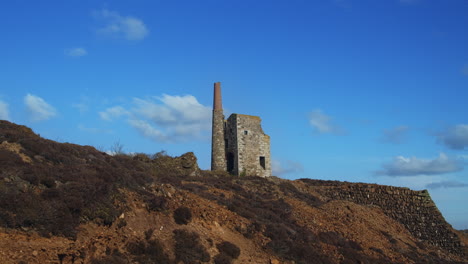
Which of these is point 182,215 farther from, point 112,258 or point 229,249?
point 112,258

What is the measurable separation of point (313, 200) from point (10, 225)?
2196 cm

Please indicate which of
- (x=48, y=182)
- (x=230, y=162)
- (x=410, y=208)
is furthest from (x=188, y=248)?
(x=230, y=162)

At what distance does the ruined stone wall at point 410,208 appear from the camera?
25797 millimetres

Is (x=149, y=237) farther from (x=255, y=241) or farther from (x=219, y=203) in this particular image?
(x=219, y=203)

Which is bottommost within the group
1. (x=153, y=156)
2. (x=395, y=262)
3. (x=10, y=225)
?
(x=395, y=262)

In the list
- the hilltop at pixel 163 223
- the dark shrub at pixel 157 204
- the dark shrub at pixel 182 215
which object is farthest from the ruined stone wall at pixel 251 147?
the dark shrub at pixel 157 204

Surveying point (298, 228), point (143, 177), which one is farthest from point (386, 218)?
point (143, 177)

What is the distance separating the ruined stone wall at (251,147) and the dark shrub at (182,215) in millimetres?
21945

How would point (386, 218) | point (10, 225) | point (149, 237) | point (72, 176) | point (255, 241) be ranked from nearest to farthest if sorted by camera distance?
point (10, 225) < point (149, 237) < point (72, 176) < point (255, 241) < point (386, 218)

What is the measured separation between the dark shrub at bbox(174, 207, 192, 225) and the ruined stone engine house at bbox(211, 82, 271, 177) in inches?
863

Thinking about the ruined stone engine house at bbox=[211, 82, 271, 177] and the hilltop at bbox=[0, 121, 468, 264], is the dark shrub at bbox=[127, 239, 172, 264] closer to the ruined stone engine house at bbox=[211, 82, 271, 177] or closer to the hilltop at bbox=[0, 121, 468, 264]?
the hilltop at bbox=[0, 121, 468, 264]

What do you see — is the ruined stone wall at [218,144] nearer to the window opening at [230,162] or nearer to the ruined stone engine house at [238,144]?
the ruined stone engine house at [238,144]

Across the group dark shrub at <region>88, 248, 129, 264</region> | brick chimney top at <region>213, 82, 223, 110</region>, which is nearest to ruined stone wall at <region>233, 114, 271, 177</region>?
brick chimney top at <region>213, 82, 223, 110</region>

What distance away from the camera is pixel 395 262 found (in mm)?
19141
